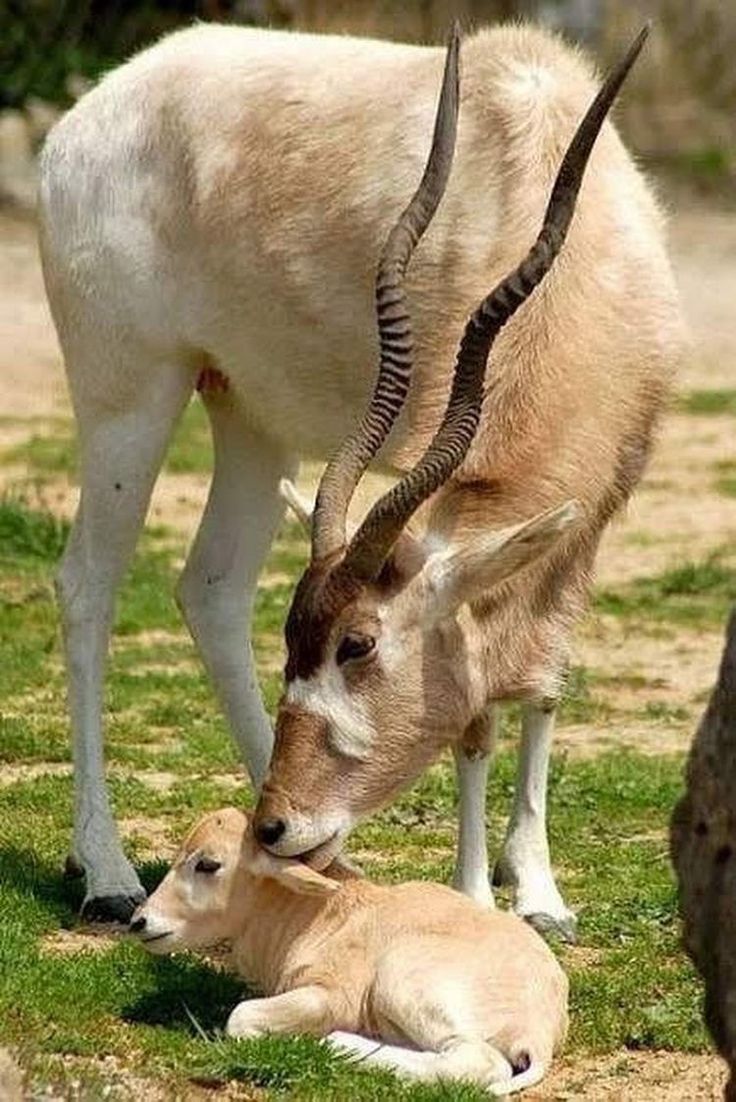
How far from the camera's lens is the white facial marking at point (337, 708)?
702 cm

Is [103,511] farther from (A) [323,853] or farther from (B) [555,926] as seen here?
(A) [323,853]

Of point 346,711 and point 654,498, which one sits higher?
point 346,711

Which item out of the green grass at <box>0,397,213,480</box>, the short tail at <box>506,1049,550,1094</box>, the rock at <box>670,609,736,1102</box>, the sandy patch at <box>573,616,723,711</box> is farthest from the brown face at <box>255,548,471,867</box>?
the green grass at <box>0,397,213,480</box>

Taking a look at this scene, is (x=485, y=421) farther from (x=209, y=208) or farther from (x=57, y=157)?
(x=57, y=157)

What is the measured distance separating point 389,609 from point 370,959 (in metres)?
0.93

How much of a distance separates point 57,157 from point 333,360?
1.19 metres

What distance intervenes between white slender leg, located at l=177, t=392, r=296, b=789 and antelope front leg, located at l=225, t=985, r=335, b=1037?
2388mm

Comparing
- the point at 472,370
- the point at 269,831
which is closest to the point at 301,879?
the point at 269,831

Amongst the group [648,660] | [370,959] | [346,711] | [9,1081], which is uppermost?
[346,711]

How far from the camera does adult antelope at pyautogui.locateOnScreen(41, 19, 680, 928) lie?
7.10 metres

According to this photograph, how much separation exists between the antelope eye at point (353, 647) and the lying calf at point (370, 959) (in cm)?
43

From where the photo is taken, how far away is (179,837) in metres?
8.80

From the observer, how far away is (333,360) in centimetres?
827

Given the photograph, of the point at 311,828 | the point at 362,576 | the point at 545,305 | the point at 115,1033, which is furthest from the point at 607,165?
the point at 115,1033
